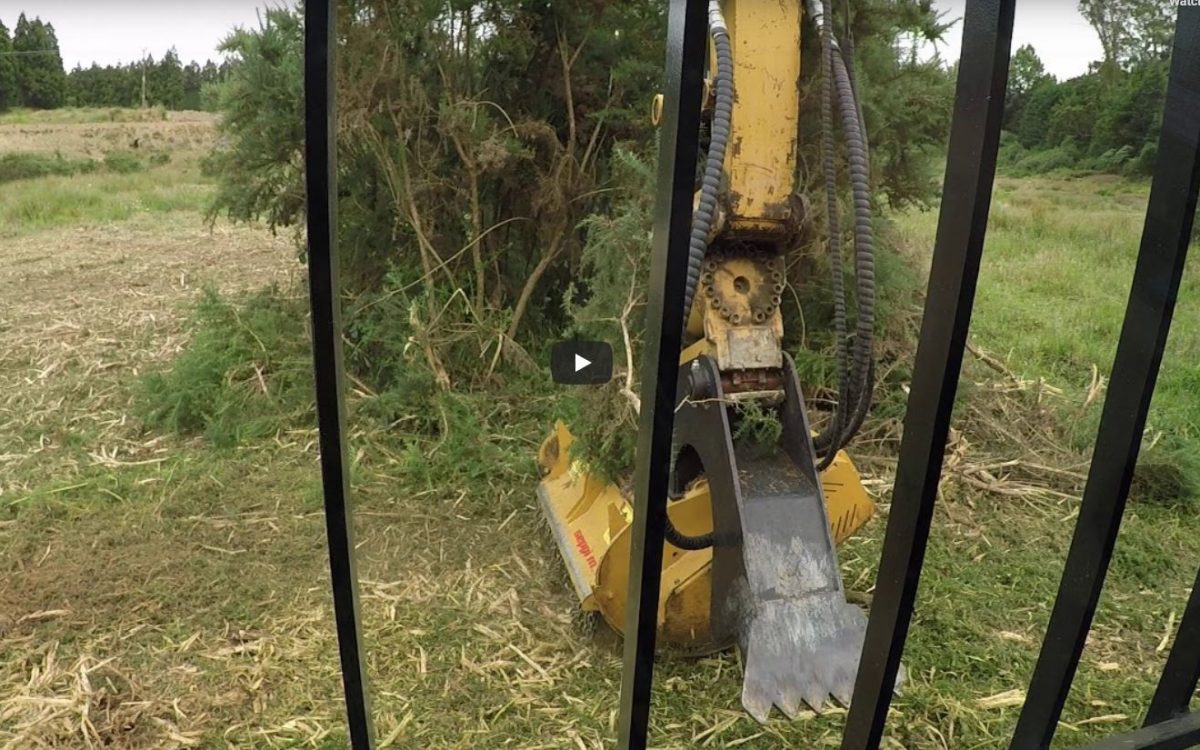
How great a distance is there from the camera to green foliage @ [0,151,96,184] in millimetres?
13078

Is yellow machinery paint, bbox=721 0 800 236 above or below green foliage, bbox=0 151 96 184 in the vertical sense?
above

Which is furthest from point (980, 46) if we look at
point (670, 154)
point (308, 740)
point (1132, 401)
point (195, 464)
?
point (195, 464)

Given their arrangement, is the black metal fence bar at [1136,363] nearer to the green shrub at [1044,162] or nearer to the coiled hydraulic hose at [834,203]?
the coiled hydraulic hose at [834,203]

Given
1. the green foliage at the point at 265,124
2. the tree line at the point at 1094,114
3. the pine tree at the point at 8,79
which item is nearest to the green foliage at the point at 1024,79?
the tree line at the point at 1094,114

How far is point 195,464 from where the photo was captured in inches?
169

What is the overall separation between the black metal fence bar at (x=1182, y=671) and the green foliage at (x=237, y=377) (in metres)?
4.19

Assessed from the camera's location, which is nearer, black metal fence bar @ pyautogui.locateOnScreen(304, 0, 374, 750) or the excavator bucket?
black metal fence bar @ pyautogui.locateOnScreen(304, 0, 374, 750)

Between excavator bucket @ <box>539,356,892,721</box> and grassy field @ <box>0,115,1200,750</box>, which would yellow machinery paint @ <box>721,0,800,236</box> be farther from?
grassy field @ <box>0,115,1200,750</box>

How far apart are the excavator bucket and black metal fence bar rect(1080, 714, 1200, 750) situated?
1.03m

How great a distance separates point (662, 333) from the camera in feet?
2.96

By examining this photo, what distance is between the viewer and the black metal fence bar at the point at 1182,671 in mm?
1513

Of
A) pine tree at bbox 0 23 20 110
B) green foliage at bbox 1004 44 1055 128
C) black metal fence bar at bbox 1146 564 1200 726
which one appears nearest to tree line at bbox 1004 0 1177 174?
green foliage at bbox 1004 44 1055 128

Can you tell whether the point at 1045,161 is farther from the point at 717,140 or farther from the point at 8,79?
the point at 8,79

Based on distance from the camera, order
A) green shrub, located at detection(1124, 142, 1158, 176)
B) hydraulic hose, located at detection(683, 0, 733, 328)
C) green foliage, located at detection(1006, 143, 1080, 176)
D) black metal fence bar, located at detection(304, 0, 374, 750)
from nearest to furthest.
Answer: black metal fence bar, located at detection(304, 0, 374, 750) < hydraulic hose, located at detection(683, 0, 733, 328) < green shrub, located at detection(1124, 142, 1158, 176) < green foliage, located at detection(1006, 143, 1080, 176)
